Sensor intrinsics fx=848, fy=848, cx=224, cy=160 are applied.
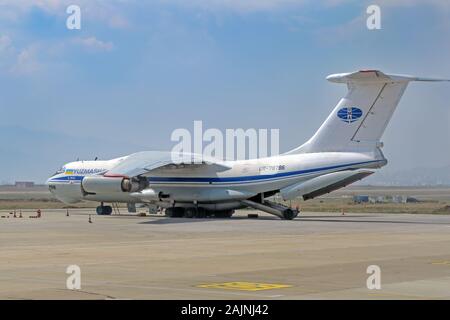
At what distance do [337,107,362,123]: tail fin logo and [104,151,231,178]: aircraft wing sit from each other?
8.03 meters

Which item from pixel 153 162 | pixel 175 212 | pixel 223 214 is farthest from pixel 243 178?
pixel 175 212

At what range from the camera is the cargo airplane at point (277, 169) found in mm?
46125

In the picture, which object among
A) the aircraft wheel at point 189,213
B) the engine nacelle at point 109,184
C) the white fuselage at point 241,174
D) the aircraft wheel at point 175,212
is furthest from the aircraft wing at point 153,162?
the aircraft wheel at point 175,212

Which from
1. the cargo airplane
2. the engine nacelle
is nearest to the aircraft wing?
the cargo airplane

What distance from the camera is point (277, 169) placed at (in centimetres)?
4869

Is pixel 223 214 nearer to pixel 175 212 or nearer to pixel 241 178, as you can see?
pixel 175 212

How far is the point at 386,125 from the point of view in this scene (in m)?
46.7

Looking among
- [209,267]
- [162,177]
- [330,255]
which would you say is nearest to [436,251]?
[330,255]

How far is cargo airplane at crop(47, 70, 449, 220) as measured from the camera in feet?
151

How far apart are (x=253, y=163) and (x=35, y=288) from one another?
34.0 metres

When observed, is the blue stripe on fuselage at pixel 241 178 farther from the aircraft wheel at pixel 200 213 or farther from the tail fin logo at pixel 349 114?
the tail fin logo at pixel 349 114

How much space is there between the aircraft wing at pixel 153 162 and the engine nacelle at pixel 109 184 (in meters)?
0.37
